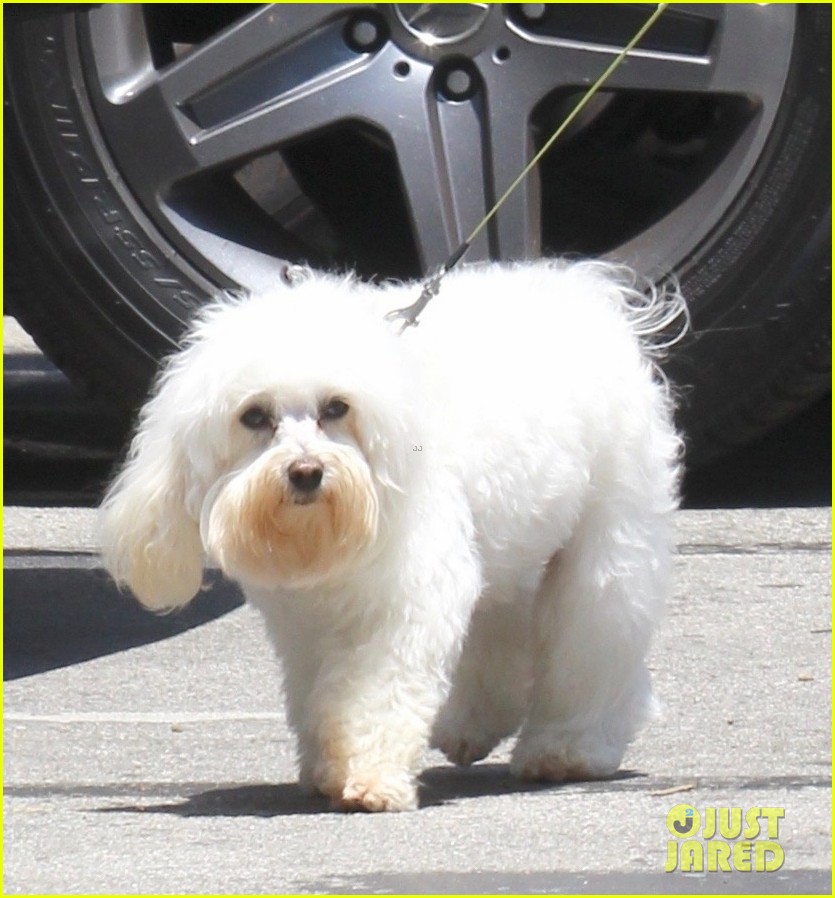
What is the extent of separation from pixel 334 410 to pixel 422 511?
240 mm

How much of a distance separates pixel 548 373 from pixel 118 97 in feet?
5.82

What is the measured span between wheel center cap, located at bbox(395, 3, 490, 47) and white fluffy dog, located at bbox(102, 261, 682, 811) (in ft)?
3.82

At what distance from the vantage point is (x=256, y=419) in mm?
3619

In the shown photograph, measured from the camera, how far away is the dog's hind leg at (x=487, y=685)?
4191mm

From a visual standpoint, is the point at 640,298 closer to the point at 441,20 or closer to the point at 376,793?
the point at 441,20

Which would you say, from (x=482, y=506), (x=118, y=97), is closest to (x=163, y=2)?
(x=118, y=97)

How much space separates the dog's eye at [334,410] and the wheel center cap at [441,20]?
1.84m

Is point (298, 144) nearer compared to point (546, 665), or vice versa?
point (546, 665)

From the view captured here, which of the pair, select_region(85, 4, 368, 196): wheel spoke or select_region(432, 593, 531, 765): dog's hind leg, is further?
select_region(85, 4, 368, 196): wheel spoke

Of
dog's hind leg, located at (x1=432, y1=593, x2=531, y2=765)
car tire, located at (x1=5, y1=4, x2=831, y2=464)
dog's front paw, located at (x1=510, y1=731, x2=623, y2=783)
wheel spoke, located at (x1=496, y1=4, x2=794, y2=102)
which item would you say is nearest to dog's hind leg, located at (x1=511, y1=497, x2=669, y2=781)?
dog's front paw, located at (x1=510, y1=731, x2=623, y2=783)

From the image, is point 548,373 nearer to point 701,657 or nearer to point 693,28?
point 701,657

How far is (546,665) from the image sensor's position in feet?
13.4

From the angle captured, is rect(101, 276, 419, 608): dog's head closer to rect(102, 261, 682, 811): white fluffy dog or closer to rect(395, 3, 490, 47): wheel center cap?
rect(102, 261, 682, 811): white fluffy dog

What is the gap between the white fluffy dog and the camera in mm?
3600
